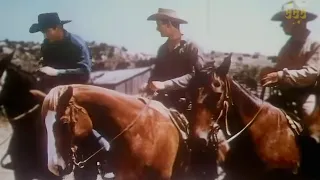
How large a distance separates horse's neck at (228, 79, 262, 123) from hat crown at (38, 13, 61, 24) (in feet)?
3.05

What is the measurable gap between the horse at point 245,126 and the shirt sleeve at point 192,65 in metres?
0.06

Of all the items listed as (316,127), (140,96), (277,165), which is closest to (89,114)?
(140,96)

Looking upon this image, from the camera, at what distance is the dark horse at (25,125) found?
2.04m

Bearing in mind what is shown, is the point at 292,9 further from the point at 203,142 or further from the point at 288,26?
the point at 203,142

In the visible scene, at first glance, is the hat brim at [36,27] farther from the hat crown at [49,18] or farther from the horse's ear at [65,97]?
the horse's ear at [65,97]

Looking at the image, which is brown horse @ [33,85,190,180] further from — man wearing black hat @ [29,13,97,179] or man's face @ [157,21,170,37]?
man's face @ [157,21,170,37]

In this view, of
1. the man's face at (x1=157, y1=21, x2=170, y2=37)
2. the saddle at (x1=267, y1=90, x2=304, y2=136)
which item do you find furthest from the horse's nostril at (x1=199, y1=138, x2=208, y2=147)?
the man's face at (x1=157, y1=21, x2=170, y2=37)

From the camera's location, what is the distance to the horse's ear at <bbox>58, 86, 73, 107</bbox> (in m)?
1.74

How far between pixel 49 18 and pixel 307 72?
1.33 m

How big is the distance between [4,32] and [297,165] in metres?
1.66

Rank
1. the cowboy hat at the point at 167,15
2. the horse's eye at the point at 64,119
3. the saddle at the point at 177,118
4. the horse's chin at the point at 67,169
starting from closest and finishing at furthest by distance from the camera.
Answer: the horse's eye at the point at 64,119
the horse's chin at the point at 67,169
the saddle at the point at 177,118
the cowboy hat at the point at 167,15

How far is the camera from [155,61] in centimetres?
208

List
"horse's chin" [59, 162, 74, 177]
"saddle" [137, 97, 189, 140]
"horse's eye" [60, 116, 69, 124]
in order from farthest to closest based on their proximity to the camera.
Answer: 1. "saddle" [137, 97, 189, 140]
2. "horse's chin" [59, 162, 74, 177]
3. "horse's eye" [60, 116, 69, 124]

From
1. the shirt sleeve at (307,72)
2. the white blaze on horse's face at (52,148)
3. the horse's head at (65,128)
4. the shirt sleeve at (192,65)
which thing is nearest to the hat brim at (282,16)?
the shirt sleeve at (307,72)
